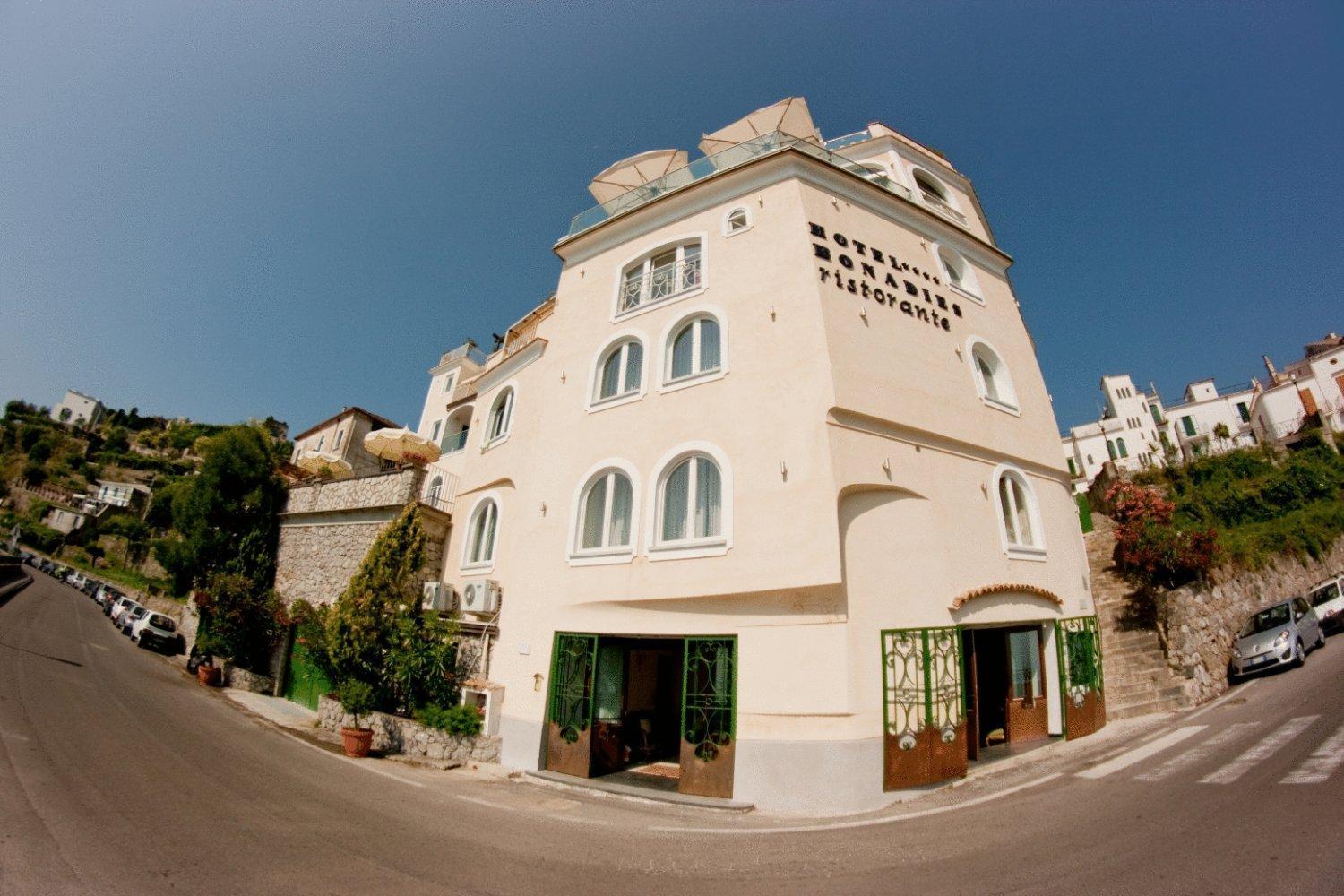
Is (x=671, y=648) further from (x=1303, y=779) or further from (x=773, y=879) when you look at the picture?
(x=1303, y=779)

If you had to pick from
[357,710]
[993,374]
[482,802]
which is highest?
[993,374]

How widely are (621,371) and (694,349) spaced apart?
1.96 m

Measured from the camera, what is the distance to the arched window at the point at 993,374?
13249 mm

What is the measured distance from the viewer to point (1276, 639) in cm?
1325

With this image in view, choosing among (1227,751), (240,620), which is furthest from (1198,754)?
(240,620)

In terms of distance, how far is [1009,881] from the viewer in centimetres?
501

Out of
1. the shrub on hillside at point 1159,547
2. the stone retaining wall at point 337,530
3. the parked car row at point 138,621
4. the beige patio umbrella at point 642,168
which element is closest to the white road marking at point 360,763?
the stone retaining wall at point 337,530

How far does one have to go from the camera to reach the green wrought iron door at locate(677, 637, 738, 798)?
8.99 metres

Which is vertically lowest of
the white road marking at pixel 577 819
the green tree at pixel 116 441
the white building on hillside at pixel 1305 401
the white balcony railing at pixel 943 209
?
the white road marking at pixel 577 819

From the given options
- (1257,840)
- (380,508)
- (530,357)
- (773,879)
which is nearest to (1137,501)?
(1257,840)

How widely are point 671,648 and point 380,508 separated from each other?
12.4 m

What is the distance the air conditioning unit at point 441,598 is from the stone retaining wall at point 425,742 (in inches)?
103

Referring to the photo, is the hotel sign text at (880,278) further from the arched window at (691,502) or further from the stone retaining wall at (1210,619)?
the stone retaining wall at (1210,619)

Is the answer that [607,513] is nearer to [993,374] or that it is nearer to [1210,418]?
[993,374]
